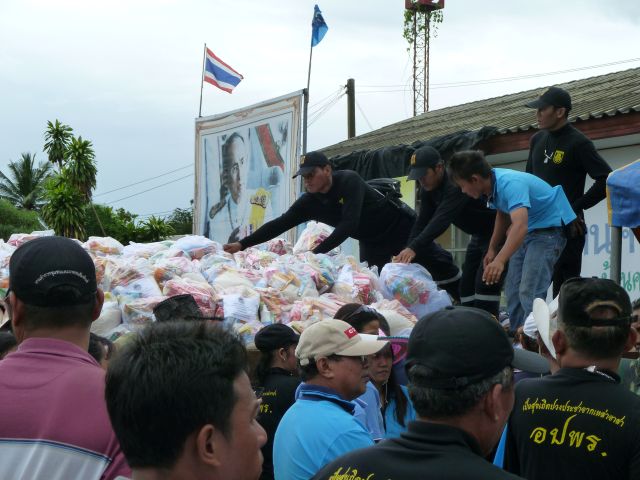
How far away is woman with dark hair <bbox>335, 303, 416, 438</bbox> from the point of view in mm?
4527

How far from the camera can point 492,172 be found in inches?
236

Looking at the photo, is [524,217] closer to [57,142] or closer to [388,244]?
[388,244]

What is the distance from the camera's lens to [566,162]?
6.30 m

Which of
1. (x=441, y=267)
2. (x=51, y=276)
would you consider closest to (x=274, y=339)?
(x=51, y=276)

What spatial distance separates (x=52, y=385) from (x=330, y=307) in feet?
14.5

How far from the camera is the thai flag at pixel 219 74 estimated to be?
19109 mm

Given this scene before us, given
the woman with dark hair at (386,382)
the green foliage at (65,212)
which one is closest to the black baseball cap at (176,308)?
the woman with dark hair at (386,382)

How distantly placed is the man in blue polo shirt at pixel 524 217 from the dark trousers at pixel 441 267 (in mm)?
1312

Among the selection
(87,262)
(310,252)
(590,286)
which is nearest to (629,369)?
(590,286)

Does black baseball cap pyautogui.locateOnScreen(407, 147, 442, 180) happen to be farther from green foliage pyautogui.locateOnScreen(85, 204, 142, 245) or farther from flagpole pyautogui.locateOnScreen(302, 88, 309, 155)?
green foliage pyautogui.locateOnScreen(85, 204, 142, 245)

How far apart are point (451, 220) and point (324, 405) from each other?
3.66 m

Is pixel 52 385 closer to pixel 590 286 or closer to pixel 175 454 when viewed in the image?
pixel 175 454

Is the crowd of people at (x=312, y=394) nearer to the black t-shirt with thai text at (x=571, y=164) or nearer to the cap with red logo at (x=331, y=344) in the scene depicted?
the cap with red logo at (x=331, y=344)

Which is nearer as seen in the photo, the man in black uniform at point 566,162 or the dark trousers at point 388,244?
the man in black uniform at point 566,162
